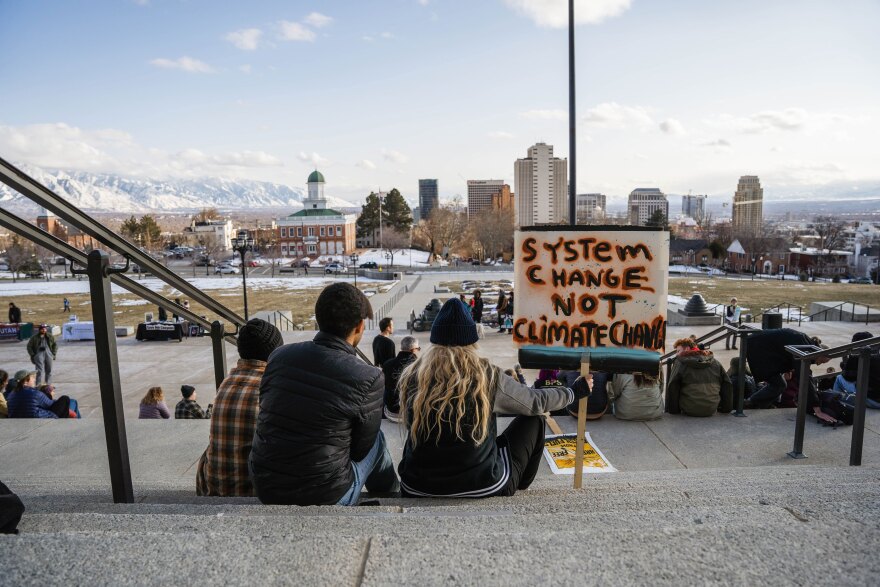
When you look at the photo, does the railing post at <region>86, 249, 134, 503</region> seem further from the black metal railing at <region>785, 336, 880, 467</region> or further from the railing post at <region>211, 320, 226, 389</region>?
the black metal railing at <region>785, 336, 880, 467</region>

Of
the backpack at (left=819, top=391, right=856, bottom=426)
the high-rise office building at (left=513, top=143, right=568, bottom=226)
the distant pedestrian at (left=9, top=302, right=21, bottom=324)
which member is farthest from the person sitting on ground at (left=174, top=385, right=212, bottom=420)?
the high-rise office building at (left=513, top=143, right=568, bottom=226)

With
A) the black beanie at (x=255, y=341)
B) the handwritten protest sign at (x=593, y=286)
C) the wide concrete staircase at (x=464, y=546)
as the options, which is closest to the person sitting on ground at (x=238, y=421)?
the black beanie at (x=255, y=341)

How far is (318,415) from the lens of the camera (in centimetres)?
282

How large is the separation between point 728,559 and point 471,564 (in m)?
0.93

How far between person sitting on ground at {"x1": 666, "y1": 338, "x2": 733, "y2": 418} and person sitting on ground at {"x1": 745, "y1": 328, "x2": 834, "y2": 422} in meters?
0.86

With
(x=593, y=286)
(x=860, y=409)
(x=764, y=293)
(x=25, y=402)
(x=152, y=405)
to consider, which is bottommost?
(x=764, y=293)

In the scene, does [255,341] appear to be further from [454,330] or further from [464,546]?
[464,546]

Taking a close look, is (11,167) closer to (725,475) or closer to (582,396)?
(582,396)

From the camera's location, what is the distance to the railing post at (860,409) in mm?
4777

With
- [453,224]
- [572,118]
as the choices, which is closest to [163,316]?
[572,118]

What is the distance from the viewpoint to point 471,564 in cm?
209

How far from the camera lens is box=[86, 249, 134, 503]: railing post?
3.27m

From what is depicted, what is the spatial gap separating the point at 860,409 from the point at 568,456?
7.86 ft

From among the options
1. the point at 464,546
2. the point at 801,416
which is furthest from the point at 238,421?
the point at 801,416
